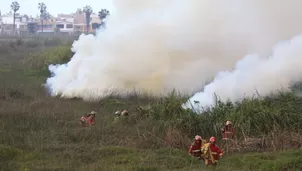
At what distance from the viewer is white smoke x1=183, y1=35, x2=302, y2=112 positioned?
1341 centimetres

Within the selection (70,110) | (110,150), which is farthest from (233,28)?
(110,150)

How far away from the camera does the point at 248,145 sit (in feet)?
35.7

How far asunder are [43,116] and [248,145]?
6038 millimetres

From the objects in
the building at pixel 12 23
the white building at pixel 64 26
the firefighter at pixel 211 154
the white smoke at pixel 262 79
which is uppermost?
the building at pixel 12 23

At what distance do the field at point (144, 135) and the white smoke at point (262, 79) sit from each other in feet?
1.24

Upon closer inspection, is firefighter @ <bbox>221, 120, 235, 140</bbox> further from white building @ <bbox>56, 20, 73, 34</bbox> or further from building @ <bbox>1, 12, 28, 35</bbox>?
building @ <bbox>1, 12, 28, 35</bbox>

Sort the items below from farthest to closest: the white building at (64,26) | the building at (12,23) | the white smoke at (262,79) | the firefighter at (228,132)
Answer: the building at (12,23) → the white building at (64,26) → the white smoke at (262,79) → the firefighter at (228,132)

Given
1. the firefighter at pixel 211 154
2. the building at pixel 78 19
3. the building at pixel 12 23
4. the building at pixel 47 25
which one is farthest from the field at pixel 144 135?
the building at pixel 12 23

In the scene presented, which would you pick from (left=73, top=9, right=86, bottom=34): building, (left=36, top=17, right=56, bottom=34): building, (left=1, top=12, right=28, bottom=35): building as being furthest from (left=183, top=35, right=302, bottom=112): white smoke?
(left=1, top=12, right=28, bottom=35): building

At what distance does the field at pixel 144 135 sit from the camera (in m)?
9.41

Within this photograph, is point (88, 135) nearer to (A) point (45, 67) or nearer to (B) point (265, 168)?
(B) point (265, 168)

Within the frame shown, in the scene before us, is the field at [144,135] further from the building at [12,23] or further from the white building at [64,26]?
the building at [12,23]

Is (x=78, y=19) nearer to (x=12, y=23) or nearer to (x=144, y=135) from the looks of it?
(x=12, y=23)

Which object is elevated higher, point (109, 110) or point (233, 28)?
point (233, 28)
